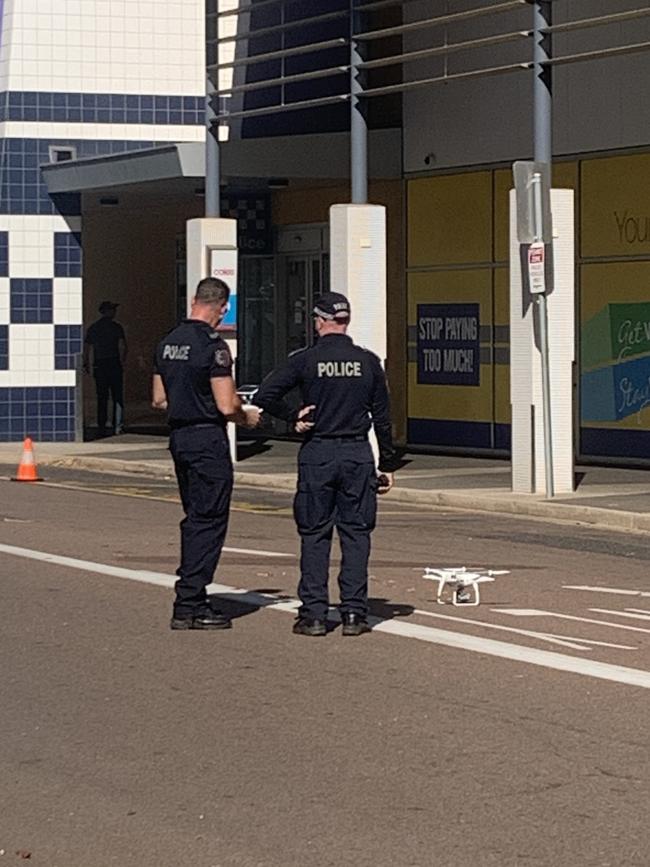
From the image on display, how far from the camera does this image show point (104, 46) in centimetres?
2839

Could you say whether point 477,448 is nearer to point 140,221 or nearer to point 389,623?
point 140,221

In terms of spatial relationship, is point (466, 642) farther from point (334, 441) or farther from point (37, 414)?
point (37, 414)

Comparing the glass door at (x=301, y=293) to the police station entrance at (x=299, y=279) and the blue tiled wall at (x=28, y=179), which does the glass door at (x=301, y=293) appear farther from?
the blue tiled wall at (x=28, y=179)

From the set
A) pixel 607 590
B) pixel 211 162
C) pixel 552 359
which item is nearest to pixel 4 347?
pixel 211 162

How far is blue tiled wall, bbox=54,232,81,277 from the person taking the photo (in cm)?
2852

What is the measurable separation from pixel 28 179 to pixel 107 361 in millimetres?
3218

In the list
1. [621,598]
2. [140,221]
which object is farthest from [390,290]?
[621,598]

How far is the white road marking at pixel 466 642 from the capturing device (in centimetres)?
976

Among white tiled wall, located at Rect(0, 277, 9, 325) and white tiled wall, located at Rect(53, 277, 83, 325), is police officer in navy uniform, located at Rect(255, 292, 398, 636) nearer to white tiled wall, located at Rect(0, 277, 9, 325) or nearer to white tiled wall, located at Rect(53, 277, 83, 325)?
white tiled wall, located at Rect(0, 277, 9, 325)

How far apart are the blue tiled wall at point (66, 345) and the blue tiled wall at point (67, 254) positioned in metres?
0.82

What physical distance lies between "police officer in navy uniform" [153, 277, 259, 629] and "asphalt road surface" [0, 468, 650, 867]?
50 centimetres

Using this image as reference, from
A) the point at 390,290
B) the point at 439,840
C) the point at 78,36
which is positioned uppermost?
the point at 78,36

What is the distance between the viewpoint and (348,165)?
25.8 m

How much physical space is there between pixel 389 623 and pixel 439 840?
15.5ft
